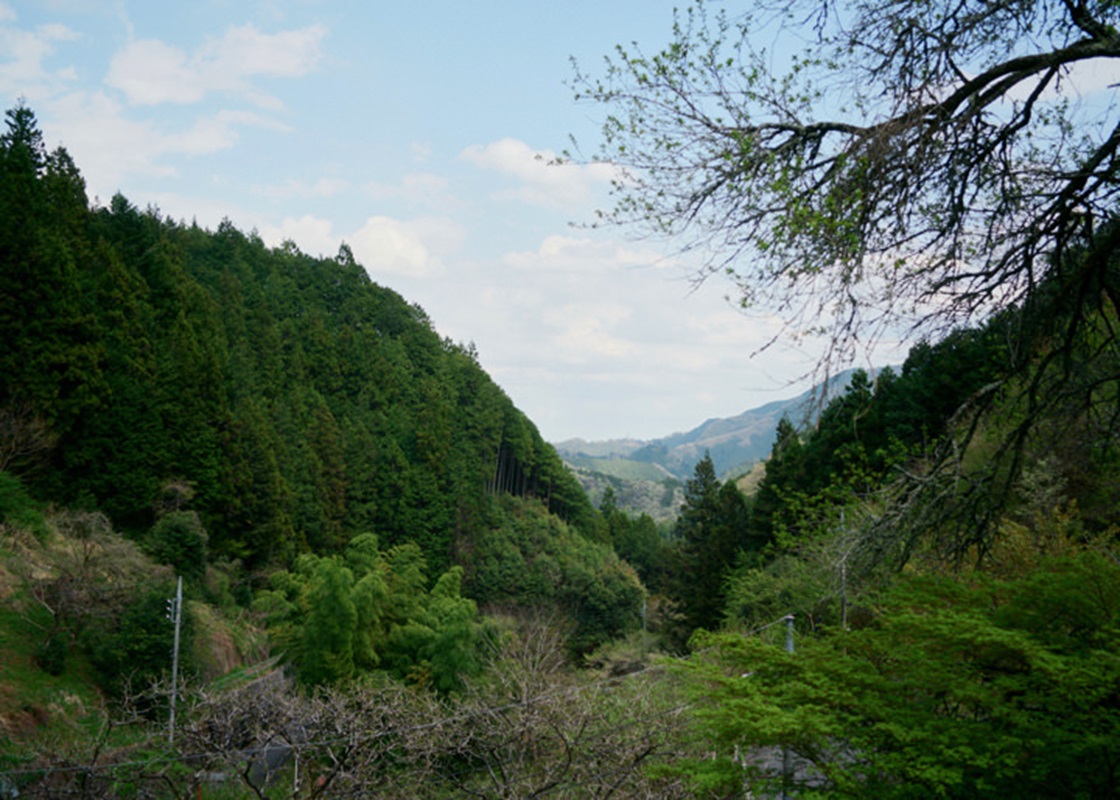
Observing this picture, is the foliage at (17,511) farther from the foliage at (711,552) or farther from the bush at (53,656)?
the foliage at (711,552)

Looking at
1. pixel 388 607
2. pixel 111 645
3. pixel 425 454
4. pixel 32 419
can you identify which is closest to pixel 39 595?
pixel 111 645

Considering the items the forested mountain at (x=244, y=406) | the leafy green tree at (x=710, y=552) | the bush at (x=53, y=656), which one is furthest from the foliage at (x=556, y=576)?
the bush at (x=53, y=656)

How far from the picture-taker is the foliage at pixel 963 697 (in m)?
4.97

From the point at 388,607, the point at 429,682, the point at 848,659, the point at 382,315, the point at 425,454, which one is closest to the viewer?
the point at 848,659

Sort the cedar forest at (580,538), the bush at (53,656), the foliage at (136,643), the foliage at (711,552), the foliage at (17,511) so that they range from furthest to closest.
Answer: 1. the foliage at (711,552)
2. the foliage at (17,511)
3. the foliage at (136,643)
4. the bush at (53,656)
5. the cedar forest at (580,538)

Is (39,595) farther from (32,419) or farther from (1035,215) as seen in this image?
(1035,215)

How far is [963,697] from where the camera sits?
5.52 metres

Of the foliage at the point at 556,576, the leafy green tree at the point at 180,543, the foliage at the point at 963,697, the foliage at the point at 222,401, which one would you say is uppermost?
the foliage at the point at 222,401

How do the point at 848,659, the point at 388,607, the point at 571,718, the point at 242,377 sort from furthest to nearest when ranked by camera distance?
the point at 242,377
the point at 388,607
the point at 571,718
the point at 848,659

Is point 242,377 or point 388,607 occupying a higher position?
point 242,377

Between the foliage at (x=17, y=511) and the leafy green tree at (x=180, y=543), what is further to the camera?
the leafy green tree at (x=180, y=543)

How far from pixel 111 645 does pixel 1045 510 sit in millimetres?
18477

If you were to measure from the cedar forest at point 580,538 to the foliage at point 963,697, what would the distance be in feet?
0.11

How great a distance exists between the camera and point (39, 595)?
18.5m
